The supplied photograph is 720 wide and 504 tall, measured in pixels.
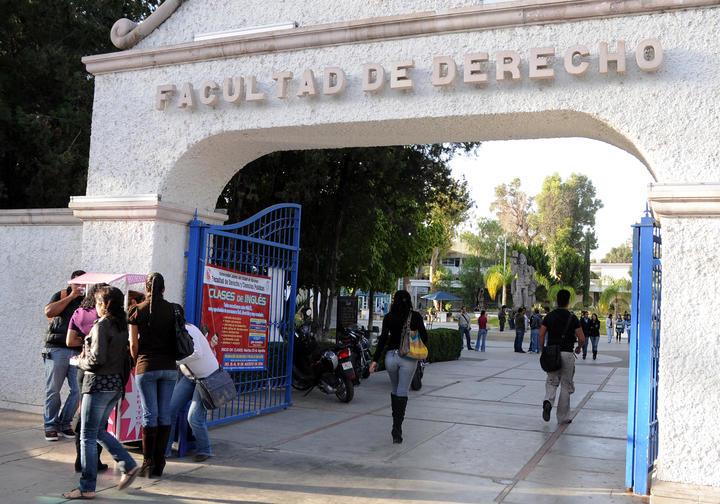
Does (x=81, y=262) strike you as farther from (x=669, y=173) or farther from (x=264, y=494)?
(x=669, y=173)

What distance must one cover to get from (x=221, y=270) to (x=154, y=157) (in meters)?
1.43

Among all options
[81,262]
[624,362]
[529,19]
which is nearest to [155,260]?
[81,262]

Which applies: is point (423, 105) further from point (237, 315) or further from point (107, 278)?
point (107, 278)

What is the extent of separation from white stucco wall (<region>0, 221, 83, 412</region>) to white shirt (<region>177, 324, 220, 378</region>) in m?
2.70

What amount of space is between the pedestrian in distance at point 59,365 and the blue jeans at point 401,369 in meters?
3.29

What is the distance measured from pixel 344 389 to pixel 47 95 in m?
7.00

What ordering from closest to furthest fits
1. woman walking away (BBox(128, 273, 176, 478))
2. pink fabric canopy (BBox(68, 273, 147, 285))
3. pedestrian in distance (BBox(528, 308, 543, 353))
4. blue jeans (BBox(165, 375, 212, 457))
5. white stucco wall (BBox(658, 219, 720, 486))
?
white stucco wall (BBox(658, 219, 720, 486)) → woman walking away (BBox(128, 273, 176, 478)) → blue jeans (BBox(165, 375, 212, 457)) → pink fabric canopy (BBox(68, 273, 147, 285)) → pedestrian in distance (BBox(528, 308, 543, 353))

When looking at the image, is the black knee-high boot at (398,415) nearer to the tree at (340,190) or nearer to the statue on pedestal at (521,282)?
the tree at (340,190)

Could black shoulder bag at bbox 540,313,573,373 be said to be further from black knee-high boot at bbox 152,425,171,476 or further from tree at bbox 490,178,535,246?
tree at bbox 490,178,535,246

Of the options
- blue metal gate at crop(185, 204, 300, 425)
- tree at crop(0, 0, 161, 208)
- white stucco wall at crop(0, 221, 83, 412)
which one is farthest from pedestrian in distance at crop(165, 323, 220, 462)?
tree at crop(0, 0, 161, 208)

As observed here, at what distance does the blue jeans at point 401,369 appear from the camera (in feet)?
23.4

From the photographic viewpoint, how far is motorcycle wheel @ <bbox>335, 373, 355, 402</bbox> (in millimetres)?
9656

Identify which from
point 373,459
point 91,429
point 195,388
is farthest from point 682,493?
point 91,429

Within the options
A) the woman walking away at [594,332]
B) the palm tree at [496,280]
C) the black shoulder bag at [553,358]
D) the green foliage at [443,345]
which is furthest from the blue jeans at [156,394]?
the palm tree at [496,280]
